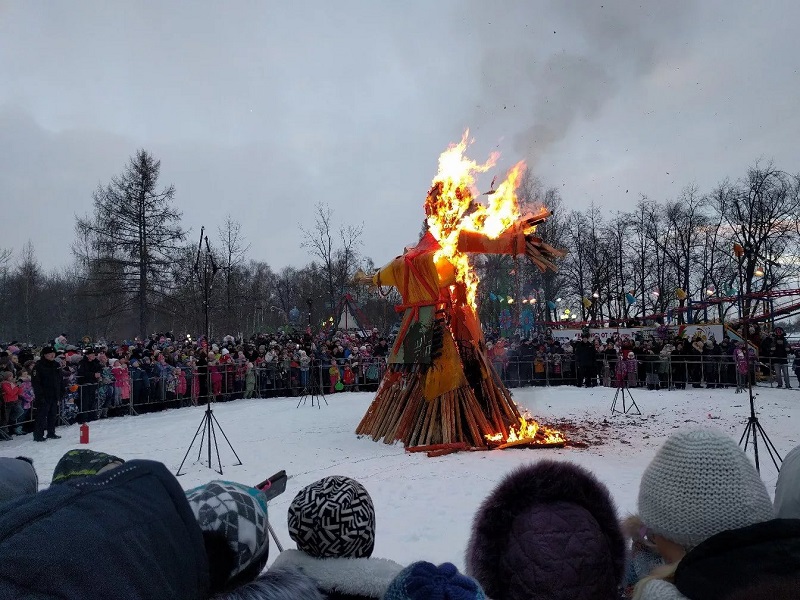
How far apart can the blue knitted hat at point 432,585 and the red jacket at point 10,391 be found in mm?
12900

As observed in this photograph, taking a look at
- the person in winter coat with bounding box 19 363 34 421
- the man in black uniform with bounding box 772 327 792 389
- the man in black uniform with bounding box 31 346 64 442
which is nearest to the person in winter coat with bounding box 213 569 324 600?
the man in black uniform with bounding box 31 346 64 442

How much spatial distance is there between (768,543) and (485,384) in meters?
8.99

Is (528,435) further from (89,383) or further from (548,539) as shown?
(89,383)

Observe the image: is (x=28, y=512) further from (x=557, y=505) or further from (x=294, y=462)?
(x=294, y=462)

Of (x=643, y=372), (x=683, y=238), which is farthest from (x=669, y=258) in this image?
(x=643, y=372)

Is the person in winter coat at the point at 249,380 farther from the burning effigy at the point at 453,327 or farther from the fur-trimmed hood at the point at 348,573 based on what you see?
the fur-trimmed hood at the point at 348,573

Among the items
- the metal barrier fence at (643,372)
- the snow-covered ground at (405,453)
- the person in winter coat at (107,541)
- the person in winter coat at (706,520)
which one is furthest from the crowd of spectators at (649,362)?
the person in winter coat at (107,541)

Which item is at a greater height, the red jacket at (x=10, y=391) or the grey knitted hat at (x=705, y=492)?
the grey knitted hat at (x=705, y=492)

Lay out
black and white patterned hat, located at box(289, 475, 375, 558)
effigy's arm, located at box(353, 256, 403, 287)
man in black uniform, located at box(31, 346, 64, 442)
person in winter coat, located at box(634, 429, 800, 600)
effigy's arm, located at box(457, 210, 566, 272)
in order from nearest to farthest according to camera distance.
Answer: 1. person in winter coat, located at box(634, 429, 800, 600)
2. black and white patterned hat, located at box(289, 475, 375, 558)
3. effigy's arm, located at box(457, 210, 566, 272)
4. effigy's arm, located at box(353, 256, 403, 287)
5. man in black uniform, located at box(31, 346, 64, 442)

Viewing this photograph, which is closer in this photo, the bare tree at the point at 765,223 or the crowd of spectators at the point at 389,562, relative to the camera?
the crowd of spectators at the point at 389,562

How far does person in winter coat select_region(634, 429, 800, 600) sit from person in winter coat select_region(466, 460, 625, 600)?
172 millimetres

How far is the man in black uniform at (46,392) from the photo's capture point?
1138 centimetres

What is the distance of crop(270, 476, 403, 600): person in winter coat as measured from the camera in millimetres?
1947

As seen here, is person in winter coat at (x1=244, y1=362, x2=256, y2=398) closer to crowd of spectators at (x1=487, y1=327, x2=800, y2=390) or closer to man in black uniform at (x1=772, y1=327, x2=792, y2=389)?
crowd of spectators at (x1=487, y1=327, x2=800, y2=390)
